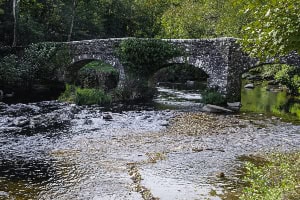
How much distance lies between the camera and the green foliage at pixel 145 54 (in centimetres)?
2217

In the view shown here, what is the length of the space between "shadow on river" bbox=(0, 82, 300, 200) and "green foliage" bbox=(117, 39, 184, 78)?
12.7 ft

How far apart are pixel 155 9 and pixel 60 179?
3483 cm

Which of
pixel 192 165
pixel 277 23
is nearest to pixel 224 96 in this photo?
pixel 192 165

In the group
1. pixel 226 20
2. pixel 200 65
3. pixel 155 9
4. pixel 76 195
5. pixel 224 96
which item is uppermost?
pixel 155 9

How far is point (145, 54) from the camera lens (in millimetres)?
22578

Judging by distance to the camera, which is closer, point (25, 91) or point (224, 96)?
point (224, 96)

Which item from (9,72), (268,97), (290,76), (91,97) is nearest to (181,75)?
(268,97)

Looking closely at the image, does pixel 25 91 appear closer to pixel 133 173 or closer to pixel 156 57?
pixel 156 57

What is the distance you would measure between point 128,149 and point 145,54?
11.3m

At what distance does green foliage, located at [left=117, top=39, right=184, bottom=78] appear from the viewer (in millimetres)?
22170

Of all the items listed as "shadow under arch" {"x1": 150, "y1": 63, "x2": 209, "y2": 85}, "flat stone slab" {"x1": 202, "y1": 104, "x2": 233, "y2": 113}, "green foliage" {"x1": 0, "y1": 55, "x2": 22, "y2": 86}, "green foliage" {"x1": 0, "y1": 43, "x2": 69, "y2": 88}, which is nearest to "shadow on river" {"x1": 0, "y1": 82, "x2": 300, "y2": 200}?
"flat stone slab" {"x1": 202, "y1": 104, "x2": 233, "y2": 113}

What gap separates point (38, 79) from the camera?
87.5 feet

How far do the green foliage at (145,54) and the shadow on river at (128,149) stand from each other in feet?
12.7

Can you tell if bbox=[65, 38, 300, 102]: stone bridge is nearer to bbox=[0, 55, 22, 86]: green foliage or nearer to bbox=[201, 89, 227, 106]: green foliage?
bbox=[201, 89, 227, 106]: green foliage
